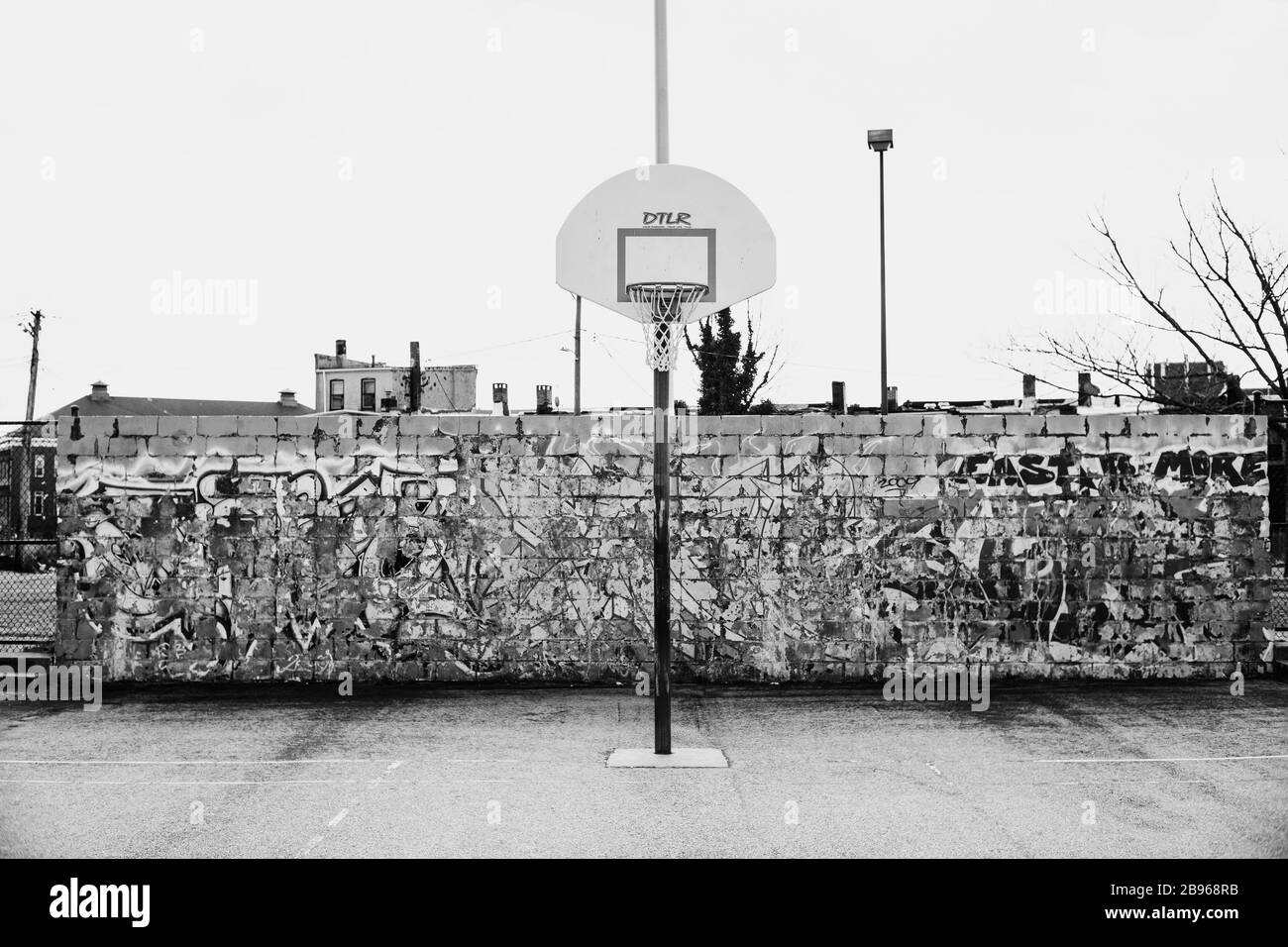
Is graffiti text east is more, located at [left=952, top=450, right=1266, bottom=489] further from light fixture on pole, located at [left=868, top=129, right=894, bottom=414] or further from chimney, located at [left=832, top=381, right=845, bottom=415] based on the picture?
light fixture on pole, located at [left=868, top=129, right=894, bottom=414]

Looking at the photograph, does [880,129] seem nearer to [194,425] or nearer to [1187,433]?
[1187,433]

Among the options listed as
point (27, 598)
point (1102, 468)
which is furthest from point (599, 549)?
point (27, 598)

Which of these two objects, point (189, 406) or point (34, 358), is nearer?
point (34, 358)

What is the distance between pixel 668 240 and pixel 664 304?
459mm

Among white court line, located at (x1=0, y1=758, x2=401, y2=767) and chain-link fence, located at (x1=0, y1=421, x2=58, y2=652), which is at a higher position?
chain-link fence, located at (x1=0, y1=421, x2=58, y2=652)

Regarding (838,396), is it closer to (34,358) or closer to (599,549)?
(599,549)

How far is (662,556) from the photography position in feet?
26.0

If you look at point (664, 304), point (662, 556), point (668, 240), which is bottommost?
point (662, 556)

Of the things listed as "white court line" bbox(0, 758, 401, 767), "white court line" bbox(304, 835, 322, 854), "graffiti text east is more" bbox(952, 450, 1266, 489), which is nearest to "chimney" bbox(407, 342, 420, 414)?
"graffiti text east is more" bbox(952, 450, 1266, 489)

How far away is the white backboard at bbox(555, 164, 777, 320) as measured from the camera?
853cm

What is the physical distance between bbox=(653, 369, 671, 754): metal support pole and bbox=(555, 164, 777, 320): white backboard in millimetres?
824

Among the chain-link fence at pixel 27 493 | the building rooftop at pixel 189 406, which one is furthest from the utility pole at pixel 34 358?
the chain-link fence at pixel 27 493

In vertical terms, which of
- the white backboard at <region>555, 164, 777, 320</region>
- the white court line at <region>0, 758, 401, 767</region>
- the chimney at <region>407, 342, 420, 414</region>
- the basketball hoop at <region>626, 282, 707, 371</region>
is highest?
the chimney at <region>407, 342, 420, 414</region>

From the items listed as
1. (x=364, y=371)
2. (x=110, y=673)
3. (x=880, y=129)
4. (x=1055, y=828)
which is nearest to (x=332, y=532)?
(x=110, y=673)
